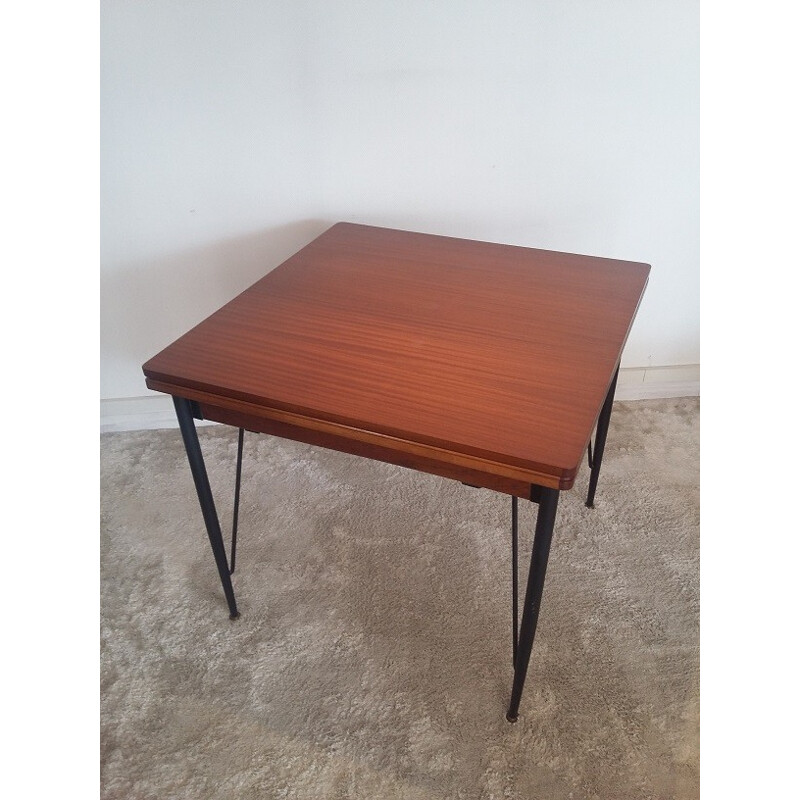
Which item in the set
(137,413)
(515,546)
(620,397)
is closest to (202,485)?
(515,546)

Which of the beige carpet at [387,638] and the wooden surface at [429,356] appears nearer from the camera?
the wooden surface at [429,356]

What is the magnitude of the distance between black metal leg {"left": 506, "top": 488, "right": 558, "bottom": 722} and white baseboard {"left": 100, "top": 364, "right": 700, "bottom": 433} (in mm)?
1062

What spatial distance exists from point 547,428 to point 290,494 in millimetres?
939

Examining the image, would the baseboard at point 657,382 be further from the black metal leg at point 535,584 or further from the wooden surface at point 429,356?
the black metal leg at point 535,584

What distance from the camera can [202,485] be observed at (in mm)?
1180

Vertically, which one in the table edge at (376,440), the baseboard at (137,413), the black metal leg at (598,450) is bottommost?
the baseboard at (137,413)

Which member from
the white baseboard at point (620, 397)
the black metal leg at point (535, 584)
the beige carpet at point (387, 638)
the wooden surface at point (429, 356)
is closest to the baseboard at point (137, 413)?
the white baseboard at point (620, 397)

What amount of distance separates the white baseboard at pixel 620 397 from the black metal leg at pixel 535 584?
106 centimetres

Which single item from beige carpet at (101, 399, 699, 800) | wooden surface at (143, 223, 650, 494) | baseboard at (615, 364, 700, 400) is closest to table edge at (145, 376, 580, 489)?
wooden surface at (143, 223, 650, 494)

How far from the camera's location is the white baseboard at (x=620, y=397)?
1.92m

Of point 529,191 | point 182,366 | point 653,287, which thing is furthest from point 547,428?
point 653,287

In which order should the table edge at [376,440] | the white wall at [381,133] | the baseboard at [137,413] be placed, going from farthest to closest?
1. the baseboard at [137,413]
2. the white wall at [381,133]
3. the table edge at [376,440]

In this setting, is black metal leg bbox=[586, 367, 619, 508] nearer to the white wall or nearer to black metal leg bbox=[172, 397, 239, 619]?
the white wall

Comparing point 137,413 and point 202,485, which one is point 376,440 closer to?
point 202,485
